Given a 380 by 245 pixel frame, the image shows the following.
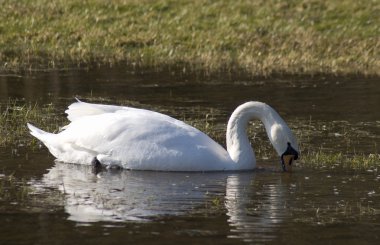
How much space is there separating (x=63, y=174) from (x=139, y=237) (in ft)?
9.90

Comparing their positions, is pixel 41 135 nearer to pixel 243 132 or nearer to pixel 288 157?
pixel 243 132

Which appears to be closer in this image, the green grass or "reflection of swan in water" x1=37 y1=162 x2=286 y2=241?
"reflection of swan in water" x1=37 y1=162 x2=286 y2=241

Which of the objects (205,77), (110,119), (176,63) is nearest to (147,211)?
(110,119)

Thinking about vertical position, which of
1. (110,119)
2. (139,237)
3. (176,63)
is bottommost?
(139,237)

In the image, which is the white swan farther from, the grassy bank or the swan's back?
the grassy bank

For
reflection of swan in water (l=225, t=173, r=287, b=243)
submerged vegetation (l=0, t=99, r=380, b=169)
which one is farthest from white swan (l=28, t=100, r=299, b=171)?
submerged vegetation (l=0, t=99, r=380, b=169)

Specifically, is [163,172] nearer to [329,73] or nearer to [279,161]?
[279,161]

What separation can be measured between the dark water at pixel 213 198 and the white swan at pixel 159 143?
15cm

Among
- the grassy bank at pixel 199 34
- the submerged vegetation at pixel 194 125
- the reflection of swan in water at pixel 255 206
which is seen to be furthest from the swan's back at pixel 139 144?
the grassy bank at pixel 199 34

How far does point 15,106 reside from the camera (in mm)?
15070

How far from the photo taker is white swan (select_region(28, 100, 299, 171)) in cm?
1159

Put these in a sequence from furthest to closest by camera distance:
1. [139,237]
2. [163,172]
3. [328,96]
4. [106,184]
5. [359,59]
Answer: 1. [359,59]
2. [328,96]
3. [163,172]
4. [106,184]
5. [139,237]

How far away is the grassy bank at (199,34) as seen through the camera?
66.2 feet

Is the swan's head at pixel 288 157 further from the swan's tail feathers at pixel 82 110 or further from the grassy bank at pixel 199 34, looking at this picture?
the grassy bank at pixel 199 34
